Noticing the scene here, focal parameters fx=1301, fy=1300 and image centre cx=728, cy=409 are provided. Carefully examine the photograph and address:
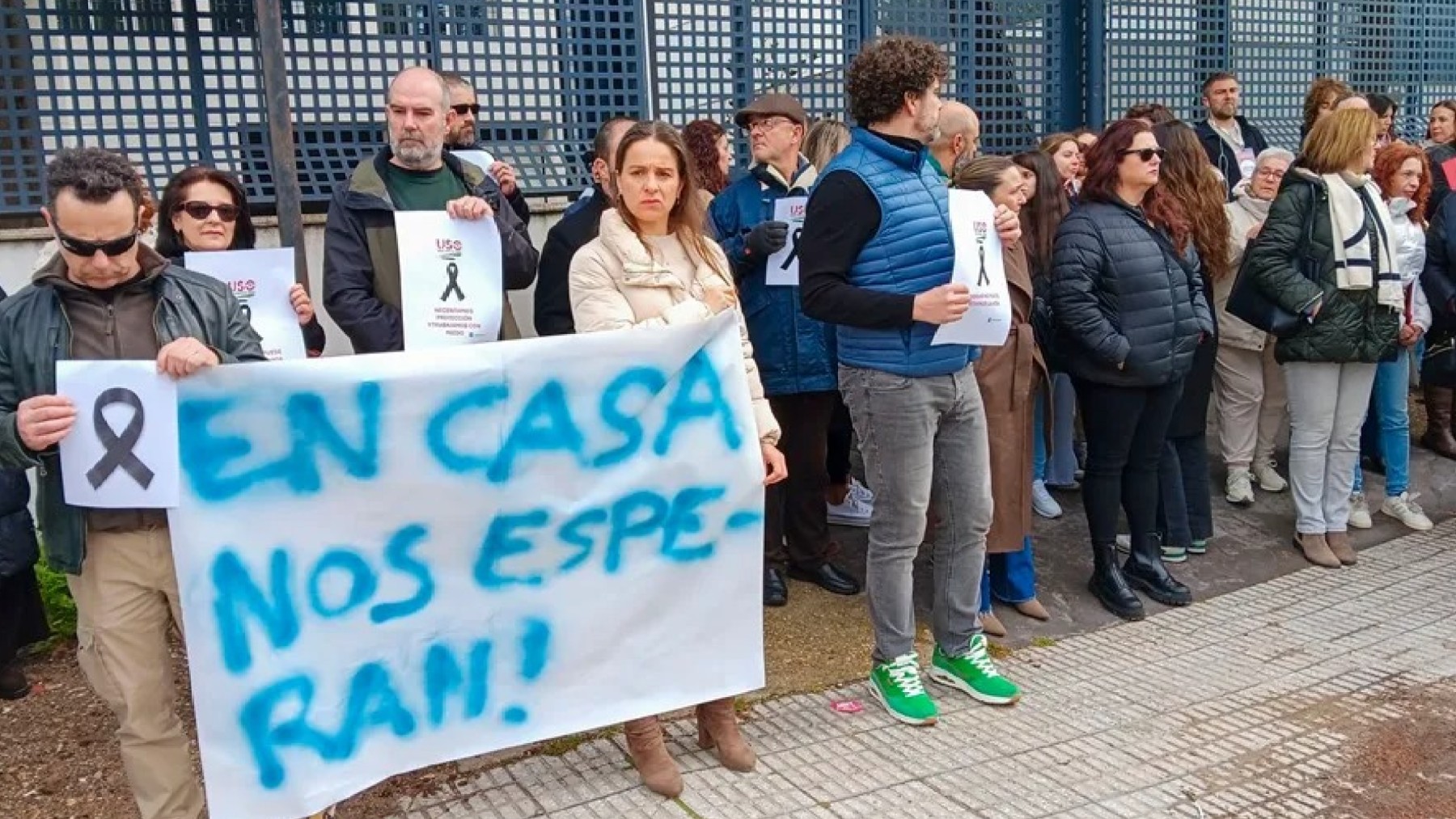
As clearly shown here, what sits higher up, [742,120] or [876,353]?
[742,120]

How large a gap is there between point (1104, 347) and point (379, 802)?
320cm

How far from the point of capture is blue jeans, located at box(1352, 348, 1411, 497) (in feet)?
22.4

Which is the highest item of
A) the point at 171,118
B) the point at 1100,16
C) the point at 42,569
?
the point at 1100,16

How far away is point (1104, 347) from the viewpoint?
521 cm

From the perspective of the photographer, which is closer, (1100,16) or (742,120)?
(742,120)

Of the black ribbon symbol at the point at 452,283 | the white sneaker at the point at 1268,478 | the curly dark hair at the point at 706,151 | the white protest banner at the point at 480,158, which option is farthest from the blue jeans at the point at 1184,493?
the black ribbon symbol at the point at 452,283

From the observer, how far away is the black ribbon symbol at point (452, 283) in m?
4.30

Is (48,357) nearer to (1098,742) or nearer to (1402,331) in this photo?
(1098,742)

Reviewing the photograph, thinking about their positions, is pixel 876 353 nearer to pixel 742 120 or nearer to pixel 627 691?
pixel 627 691

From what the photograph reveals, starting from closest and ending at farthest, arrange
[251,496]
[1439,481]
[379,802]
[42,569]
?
[251,496] → [379,802] → [42,569] → [1439,481]

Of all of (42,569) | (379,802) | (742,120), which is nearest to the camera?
(379,802)

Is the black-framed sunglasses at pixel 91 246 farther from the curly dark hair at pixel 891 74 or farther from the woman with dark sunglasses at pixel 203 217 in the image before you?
the curly dark hair at pixel 891 74

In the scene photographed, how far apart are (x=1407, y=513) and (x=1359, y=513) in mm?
300

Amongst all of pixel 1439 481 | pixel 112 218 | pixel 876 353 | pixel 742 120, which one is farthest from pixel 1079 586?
pixel 112 218
